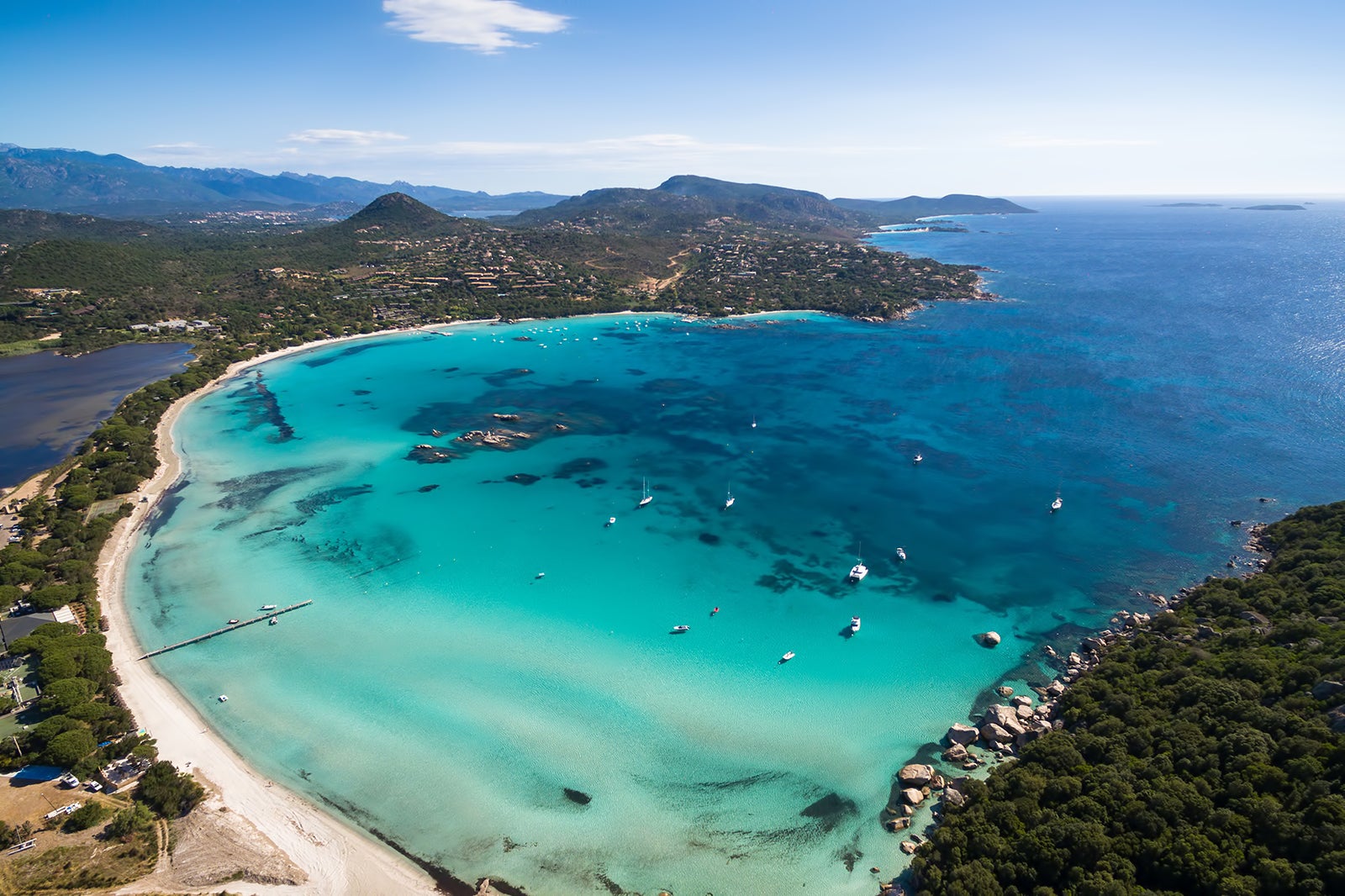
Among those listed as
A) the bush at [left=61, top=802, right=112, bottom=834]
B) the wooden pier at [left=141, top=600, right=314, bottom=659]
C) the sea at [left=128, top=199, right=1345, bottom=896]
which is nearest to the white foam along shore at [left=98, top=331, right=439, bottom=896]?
the sea at [left=128, top=199, right=1345, bottom=896]

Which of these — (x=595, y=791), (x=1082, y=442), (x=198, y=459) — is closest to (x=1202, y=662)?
(x=595, y=791)

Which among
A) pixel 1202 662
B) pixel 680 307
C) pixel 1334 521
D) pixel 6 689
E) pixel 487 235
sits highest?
pixel 487 235

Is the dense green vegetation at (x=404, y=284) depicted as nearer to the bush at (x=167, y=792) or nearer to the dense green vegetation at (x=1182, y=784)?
the bush at (x=167, y=792)

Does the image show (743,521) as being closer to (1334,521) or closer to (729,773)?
(729,773)

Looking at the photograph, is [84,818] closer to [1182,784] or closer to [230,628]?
[230,628]

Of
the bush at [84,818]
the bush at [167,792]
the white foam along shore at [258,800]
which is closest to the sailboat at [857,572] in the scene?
the white foam along shore at [258,800]

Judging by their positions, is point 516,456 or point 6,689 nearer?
point 6,689
